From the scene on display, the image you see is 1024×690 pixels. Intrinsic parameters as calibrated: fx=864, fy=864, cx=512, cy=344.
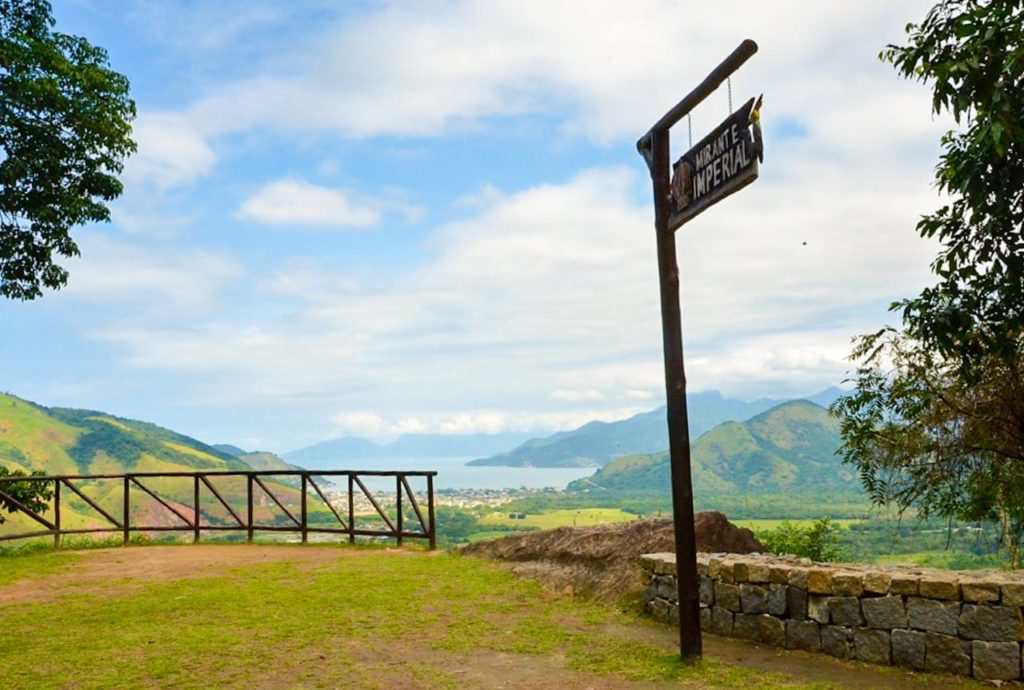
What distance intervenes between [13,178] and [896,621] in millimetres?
14280

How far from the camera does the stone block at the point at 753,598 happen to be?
6.43 metres

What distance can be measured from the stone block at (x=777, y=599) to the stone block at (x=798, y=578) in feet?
0.28

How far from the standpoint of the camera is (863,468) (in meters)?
12.1

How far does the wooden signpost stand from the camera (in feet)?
18.2

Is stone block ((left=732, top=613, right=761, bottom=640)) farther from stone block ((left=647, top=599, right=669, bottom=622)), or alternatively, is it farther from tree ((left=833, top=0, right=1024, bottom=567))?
tree ((left=833, top=0, right=1024, bottom=567))

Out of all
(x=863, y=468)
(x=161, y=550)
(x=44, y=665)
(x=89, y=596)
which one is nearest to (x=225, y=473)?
(x=161, y=550)

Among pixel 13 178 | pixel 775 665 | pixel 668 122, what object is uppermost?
pixel 13 178

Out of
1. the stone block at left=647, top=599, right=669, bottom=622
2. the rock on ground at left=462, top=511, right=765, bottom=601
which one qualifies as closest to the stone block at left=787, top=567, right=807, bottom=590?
the stone block at left=647, top=599, right=669, bottom=622

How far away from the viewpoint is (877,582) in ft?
18.9

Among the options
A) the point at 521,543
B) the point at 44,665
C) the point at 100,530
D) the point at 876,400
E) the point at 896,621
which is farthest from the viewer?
the point at 100,530

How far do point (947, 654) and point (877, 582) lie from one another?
572 mm

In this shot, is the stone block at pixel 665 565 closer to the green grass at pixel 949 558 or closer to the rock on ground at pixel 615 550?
the rock on ground at pixel 615 550

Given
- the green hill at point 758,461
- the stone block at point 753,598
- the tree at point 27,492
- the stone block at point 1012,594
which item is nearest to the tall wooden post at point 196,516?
the tree at point 27,492

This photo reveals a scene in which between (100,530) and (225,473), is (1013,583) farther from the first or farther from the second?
(100,530)
